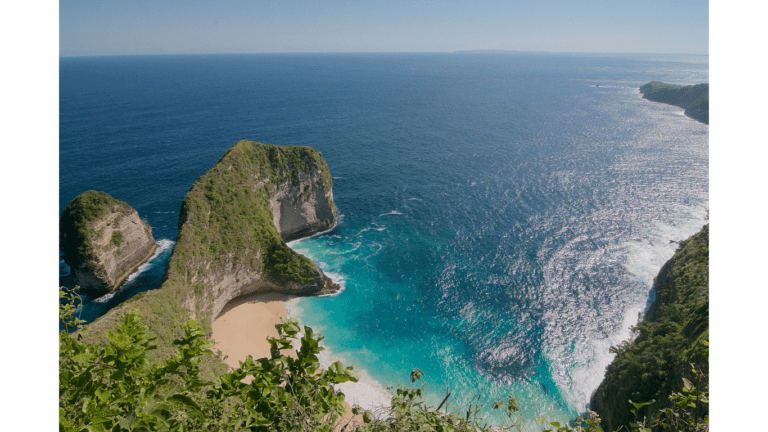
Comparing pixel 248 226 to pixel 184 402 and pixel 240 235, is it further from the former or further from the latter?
pixel 184 402

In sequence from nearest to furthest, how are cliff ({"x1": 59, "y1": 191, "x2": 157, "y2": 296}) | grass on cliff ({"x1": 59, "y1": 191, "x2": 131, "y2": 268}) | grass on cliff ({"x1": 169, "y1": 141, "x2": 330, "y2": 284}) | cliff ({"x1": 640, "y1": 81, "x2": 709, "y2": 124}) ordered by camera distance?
grass on cliff ({"x1": 169, "y1": 141, "x2": 330, "y2": 284}), grass on cliff ({"x1": 59, "y1": 191, "x2": 131, "y2": 268}), cliff ({"x1": 59, "y1": 191, "x2": 157, "y2": 296}), cliff ({"x1": 640, "y1": 81, "x2": 709, "y2": 124})

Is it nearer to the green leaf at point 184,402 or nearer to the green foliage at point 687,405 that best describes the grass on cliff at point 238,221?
the green leaf at point 184,402

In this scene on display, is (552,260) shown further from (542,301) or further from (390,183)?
(390,183)

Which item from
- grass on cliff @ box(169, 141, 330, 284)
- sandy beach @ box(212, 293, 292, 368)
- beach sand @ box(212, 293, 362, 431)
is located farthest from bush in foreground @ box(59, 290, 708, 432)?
grass on cliff @ box(169, 141, 330, 284)

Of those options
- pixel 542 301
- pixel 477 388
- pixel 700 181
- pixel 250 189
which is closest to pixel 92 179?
pixel 250 189

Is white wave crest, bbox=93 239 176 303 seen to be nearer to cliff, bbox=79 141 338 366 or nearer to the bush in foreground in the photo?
cliff, bbox=79 141 338 366

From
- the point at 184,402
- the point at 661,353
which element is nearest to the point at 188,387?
the point at 184,402

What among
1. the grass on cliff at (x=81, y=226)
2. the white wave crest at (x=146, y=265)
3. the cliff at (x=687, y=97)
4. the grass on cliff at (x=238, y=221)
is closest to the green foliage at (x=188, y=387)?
the grass on cliff at (x=238, y=221)

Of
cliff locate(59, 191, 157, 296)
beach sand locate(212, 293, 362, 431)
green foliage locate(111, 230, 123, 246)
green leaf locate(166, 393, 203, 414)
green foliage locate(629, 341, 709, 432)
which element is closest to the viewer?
green leaf locate(166, 393, 203, 414)
